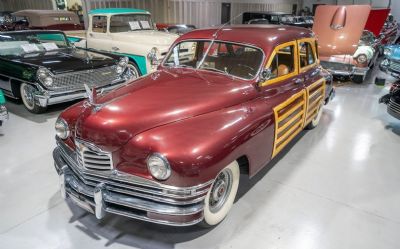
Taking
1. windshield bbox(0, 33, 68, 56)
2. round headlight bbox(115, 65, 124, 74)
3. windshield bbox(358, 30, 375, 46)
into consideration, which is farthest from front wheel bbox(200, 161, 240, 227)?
windshield bbox(358, 30, 375, 46)

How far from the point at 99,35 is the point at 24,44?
184 cm

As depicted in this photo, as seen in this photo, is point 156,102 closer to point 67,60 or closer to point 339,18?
point 67,60

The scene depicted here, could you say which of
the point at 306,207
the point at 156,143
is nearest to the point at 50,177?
the point at 156,143

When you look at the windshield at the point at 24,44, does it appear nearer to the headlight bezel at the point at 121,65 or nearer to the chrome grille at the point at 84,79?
the chrome grille at the point at 84,79

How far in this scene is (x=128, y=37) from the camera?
6750 mm

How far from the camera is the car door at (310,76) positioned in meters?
3.78

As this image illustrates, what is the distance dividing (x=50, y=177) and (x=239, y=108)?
7.08ft

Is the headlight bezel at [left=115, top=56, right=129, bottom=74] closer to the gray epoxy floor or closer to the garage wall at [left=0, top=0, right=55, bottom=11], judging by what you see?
the gray epoxy floor

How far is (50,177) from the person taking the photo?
3.27m

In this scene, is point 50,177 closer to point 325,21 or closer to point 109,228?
point 109,228

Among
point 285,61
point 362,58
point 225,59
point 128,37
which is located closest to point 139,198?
point 225,59

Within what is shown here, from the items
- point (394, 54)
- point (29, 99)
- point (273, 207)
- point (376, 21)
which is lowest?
point (273, 207)

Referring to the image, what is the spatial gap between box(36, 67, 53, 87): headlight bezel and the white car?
1966 mm

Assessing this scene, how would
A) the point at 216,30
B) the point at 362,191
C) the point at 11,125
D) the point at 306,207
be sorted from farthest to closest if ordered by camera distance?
the point at 11,125
the point at 216,30
the point at 362,191
the point at 306,207
